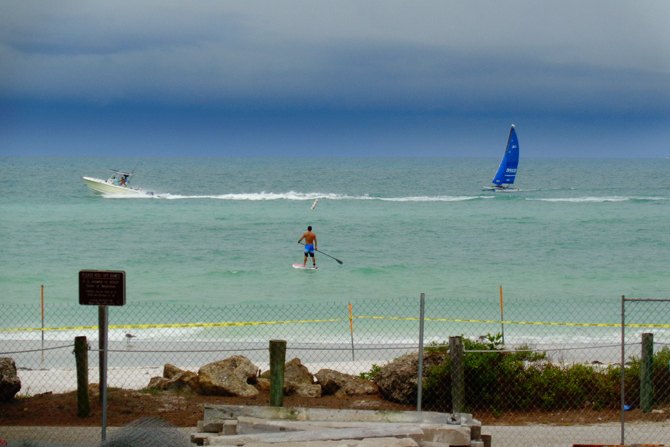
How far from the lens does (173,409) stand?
12.0 metres

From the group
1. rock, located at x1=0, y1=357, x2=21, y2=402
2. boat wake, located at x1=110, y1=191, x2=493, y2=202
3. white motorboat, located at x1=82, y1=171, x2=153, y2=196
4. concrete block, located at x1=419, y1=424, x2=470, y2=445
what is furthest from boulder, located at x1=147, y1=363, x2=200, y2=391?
boat wake, located at x1=110, y1=191, x2=493, y2=202

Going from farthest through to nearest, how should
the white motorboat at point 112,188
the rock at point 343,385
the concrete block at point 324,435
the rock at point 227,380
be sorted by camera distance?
the white motorboat at point 112,188, the rock at point 343,385, the rock at point 227,380, the concrete block at point 324,435

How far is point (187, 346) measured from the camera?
65.1 feet

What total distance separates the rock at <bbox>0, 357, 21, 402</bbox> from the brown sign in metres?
2.74

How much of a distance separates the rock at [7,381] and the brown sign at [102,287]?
274 centimetres

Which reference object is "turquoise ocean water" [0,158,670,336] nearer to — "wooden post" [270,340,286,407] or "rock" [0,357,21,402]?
"wooden post" [270,340,286,407]

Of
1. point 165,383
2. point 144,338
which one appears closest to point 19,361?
point 144,338

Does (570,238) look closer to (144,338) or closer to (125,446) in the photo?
(144,338)

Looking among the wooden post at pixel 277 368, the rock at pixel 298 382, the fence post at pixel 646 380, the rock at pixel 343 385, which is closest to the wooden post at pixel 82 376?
the wooden post at pixel 277 368

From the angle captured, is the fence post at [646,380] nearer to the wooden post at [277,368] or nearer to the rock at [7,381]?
the wooden post at [277,368]

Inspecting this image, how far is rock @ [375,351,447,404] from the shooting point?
12.4m

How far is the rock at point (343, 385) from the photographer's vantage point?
12961 mm

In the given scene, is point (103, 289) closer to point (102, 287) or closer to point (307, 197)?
point (102, 287)

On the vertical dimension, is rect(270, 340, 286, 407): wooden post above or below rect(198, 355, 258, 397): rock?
above
